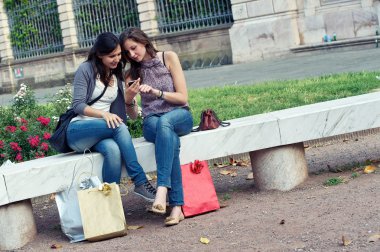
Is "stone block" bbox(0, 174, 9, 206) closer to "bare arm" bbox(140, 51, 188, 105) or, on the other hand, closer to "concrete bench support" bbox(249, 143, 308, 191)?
"bare arm" bbox(140, 51, 188, 105)

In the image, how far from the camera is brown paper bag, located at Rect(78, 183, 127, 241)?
6.55m

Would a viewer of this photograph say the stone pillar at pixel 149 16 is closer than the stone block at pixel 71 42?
Yes

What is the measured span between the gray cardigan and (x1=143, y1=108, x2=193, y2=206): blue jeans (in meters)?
0.30

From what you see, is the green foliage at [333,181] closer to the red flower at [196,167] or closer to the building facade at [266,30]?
the red flower at [196,167]

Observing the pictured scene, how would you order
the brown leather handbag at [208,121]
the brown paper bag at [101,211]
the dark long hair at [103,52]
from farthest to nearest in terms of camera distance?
the brown leather handbag at [208,121] < the dark long hair at [103,52] < the brown paper bag at [101,211]

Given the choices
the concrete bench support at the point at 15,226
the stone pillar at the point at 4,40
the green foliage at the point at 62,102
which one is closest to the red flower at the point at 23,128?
the green foliage at the point at 62,102

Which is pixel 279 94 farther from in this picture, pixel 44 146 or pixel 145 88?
pixel 145 88

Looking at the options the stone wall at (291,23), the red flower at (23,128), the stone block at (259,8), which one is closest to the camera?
the red flower at (23,128)

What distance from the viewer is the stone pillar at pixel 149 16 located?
993 inches

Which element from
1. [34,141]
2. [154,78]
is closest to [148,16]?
[34,141]

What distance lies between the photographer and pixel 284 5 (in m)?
22.0

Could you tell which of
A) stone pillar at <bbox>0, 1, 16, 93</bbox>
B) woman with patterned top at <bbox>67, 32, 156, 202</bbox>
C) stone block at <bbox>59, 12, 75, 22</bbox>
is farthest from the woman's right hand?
stone pillar at <bbox>0, 1, 16, 93</bbox>

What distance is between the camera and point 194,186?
7020 mm

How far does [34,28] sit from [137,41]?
75.2 feet
